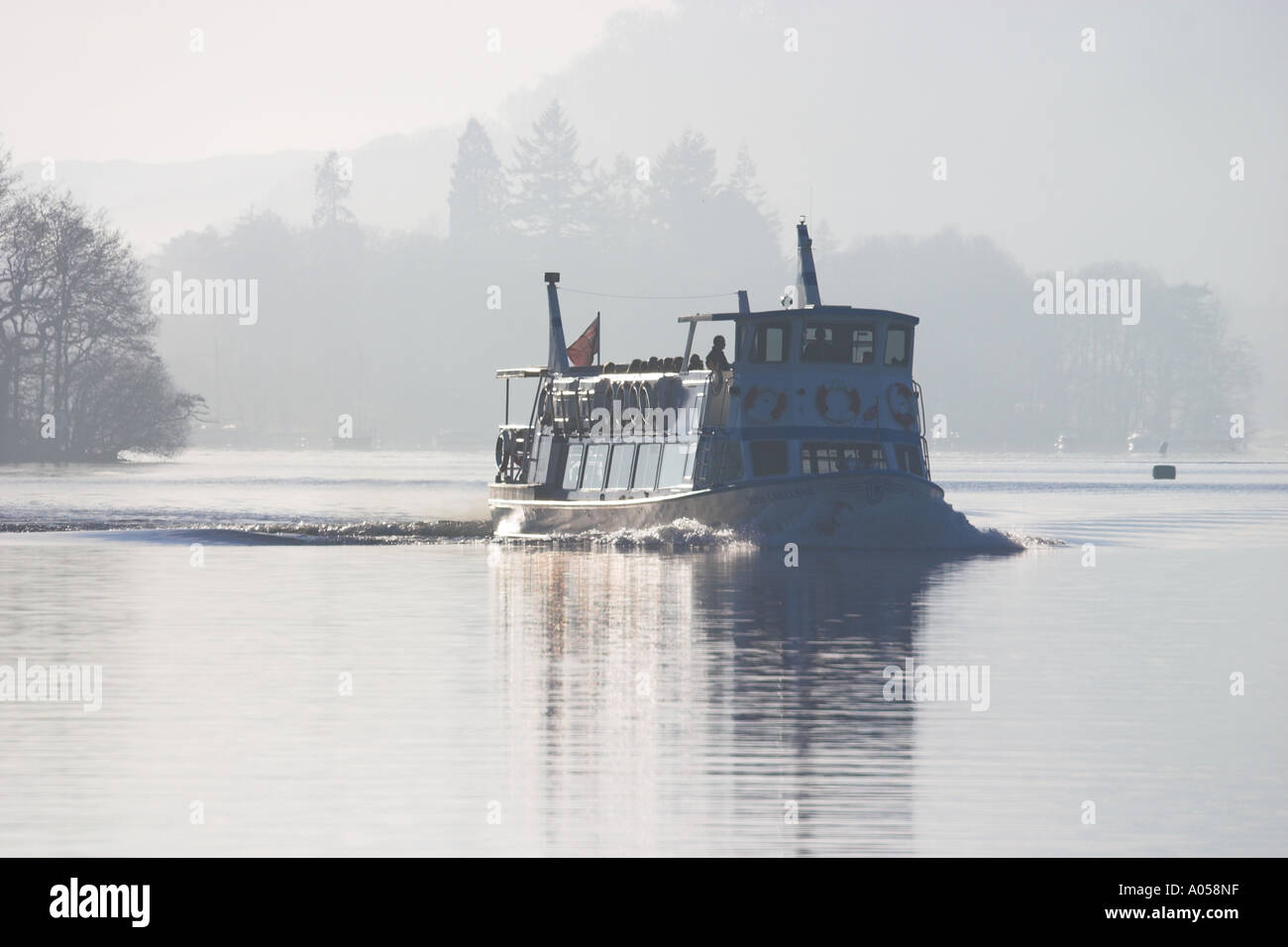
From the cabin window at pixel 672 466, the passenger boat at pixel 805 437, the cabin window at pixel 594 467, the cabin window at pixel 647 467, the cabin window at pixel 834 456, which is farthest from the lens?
the cabin window at pixel 594 467

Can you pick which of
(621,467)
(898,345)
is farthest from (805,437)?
(621,467)

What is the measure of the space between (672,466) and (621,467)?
12.2ft

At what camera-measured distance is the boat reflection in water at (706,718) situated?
18.1 metres

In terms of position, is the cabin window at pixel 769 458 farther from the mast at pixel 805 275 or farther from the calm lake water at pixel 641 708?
the mast at pixel 805 275

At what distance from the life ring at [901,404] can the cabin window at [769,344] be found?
3218mm

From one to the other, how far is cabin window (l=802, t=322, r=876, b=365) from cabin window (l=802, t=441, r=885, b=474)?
2.33 m

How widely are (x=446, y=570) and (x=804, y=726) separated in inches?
1148

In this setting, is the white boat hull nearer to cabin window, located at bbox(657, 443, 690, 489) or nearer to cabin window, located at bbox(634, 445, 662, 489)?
cabin window, located at bbox(657, 443, 690, 489)

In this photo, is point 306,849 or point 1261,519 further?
point 1261,519

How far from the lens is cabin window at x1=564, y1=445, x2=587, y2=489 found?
6944 cm

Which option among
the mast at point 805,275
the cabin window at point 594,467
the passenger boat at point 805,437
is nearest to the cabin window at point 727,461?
the passenger boat at point 805,437

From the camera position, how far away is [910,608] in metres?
40.1
